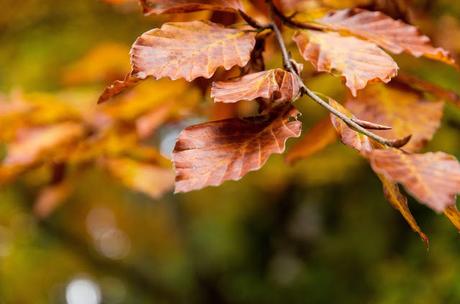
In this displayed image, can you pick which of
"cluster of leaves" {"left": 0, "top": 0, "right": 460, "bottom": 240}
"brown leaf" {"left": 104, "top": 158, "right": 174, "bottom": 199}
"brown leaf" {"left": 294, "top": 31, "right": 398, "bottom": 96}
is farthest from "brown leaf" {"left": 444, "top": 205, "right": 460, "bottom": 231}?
"brown leaf" {"left": 104, "top": 158, "right": 174, "bottom": 199}

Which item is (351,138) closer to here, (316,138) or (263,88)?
(263,88)

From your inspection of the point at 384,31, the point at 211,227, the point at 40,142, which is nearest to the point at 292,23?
the point at 384,31

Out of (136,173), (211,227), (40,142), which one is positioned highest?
(40,142)

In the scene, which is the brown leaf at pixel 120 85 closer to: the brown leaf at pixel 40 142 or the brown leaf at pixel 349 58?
the brown leaf at pixel 349 58

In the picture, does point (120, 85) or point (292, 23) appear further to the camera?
point (292, 23)

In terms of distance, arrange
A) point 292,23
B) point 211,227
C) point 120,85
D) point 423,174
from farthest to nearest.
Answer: point 211,227
point 292,23
point 120,85
point 423,174

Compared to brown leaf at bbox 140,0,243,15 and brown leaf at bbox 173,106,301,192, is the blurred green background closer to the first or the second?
brown leaf at bbox 140,0,243,15

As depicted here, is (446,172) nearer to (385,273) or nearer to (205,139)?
(205,139)

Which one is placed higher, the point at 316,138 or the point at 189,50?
the point at 189,50

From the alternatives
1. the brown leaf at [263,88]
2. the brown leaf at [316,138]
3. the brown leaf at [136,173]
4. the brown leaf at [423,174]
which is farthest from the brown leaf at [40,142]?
the brown leaf at [423,174]
